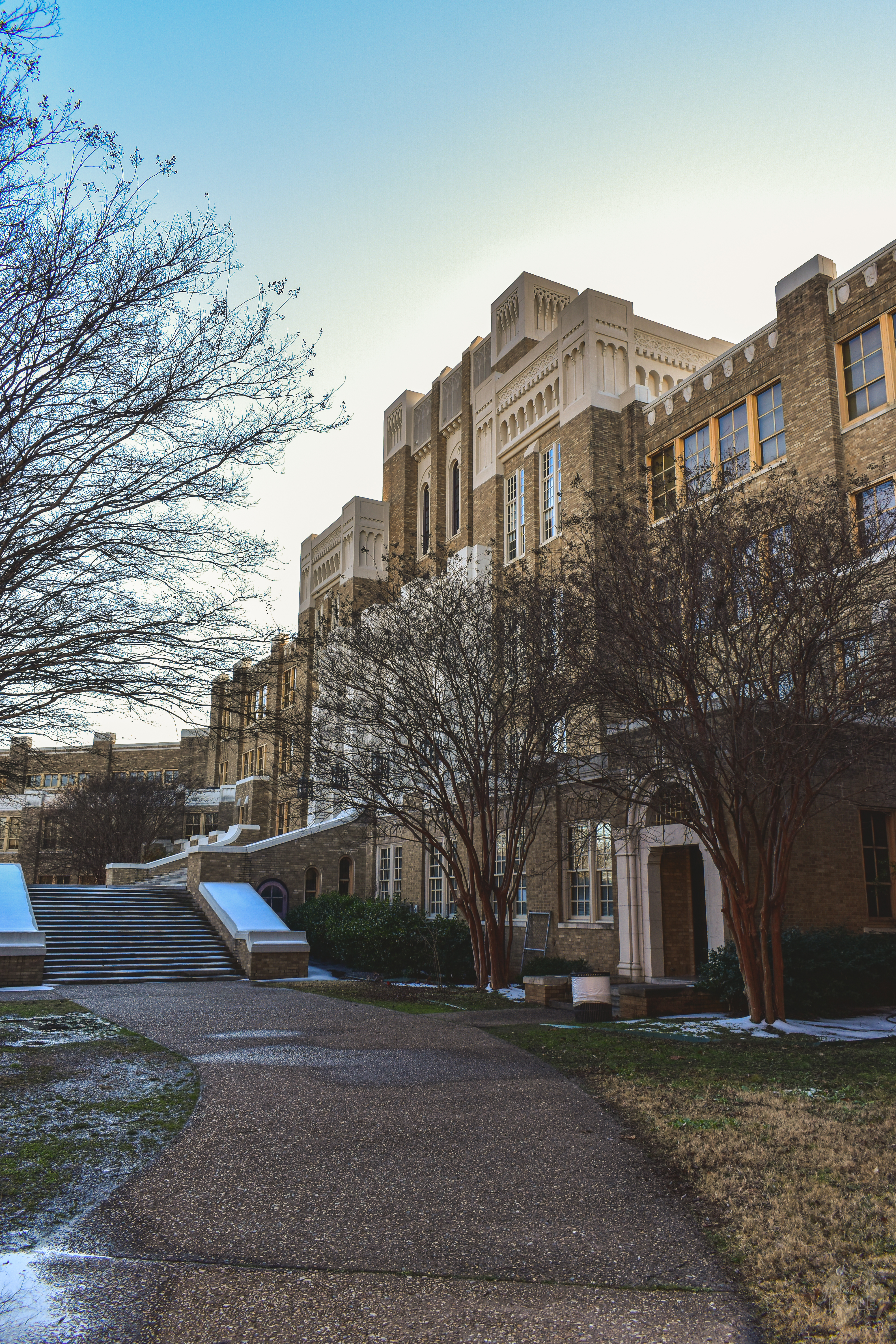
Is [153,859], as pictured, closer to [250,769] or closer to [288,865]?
[250,769]

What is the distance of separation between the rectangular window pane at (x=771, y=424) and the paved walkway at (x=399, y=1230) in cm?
1510

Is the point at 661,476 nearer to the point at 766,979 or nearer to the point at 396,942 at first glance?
the point at 396,942

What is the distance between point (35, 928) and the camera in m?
17.2

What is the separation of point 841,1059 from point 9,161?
11.5m

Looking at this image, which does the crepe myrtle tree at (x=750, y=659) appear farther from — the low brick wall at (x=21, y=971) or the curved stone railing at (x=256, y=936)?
the low brick wall at (x=21, y=971)

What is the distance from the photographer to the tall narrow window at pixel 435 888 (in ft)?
86.2

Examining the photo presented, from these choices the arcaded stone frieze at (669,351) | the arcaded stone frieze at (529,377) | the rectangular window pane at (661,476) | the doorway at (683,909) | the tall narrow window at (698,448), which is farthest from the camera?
the arcaded stone frieze at (529,377)

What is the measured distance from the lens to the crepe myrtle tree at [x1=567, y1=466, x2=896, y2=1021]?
1091 centimetres

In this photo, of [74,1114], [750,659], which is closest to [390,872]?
[750,659]

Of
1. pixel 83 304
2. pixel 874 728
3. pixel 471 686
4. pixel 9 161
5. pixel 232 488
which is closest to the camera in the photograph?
pixel 9 161

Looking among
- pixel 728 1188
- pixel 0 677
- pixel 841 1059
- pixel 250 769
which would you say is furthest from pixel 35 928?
pixel 250 769

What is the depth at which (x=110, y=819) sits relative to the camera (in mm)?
41156

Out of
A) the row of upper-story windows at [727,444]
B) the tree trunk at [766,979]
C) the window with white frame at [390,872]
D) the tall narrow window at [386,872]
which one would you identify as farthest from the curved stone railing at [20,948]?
the row of upper-story windows at [727,444]

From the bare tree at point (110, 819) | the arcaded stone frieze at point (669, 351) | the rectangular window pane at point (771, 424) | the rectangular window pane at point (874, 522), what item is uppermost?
the arcaded stone frieze at point (669, 351)
